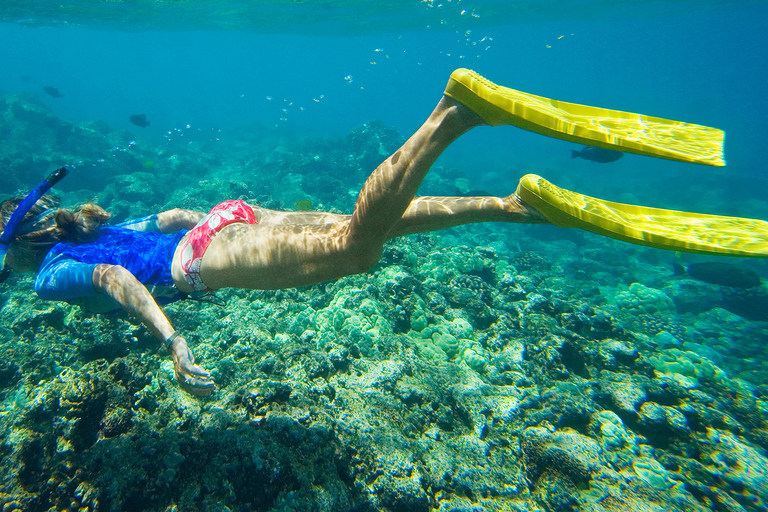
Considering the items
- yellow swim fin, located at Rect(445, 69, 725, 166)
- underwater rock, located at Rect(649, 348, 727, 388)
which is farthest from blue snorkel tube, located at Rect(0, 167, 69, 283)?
underwater rock, located at Rect(649, 348, 727, 388)

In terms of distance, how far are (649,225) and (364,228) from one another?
2.24 meters

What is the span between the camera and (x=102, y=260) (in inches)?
116

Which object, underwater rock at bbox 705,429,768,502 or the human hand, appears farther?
underwater rock at bbox 705,429,768,502

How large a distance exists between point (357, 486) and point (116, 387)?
2.29 m

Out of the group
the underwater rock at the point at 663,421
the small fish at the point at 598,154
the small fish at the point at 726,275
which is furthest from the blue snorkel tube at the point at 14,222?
the small fish at the point at 726,275

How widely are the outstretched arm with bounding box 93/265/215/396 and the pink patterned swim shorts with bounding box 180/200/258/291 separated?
1.38 feet

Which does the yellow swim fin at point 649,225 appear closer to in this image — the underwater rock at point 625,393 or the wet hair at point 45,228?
the underwater rock at point 625,393

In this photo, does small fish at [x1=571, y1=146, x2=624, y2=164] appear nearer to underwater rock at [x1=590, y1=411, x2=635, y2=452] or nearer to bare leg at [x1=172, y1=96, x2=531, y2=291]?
underwater rock at [x1=590, y1=411, x2=635, y2=452]

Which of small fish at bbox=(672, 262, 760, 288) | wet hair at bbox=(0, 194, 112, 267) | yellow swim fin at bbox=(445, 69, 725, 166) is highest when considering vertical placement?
yellow swim fin at bbox=(445, 69, 725, 166)

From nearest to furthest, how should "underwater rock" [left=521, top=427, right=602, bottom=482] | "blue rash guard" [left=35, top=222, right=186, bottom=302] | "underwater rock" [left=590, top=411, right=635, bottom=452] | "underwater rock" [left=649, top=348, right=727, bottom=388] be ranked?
"blue rash guard" [left=35, top=222, right=186, bottom=302] < "underwater rock" [left=521, top=427, right=602, bottom=482] < "underwater rock" [left=590, top=411, right=635, bottom=452] < "underwater rock" [left=649, top=348, right=727, bottom=388]

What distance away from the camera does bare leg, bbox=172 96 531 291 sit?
2.23 metres

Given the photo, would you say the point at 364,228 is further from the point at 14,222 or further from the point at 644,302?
the point at 644,302

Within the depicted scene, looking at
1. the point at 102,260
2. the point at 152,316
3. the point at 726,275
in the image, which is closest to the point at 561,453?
the point at 152,316

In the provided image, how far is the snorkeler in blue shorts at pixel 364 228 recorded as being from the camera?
87.5 inches
